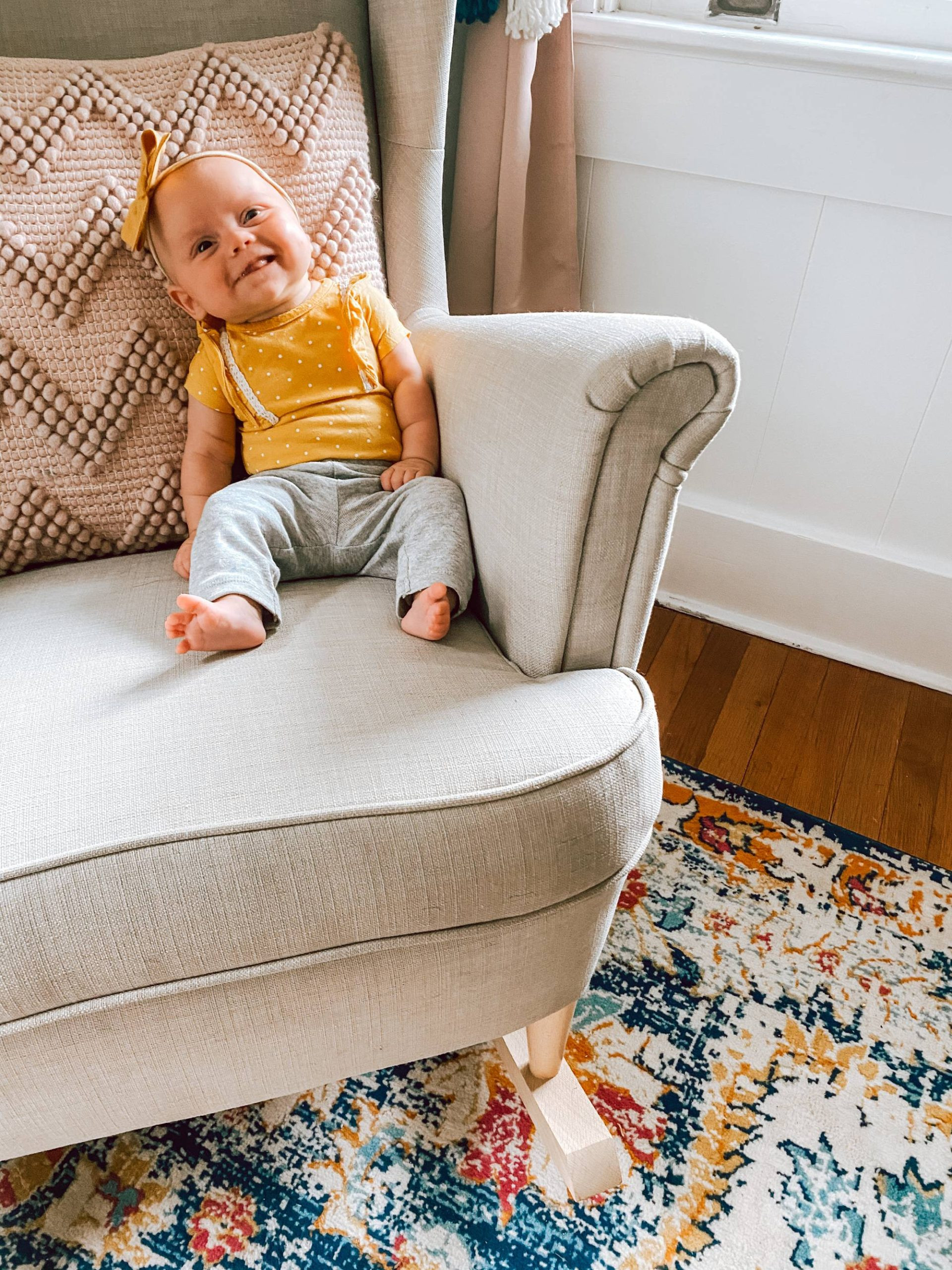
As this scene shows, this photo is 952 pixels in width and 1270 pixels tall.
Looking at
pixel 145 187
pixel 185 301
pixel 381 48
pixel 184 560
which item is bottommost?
pixel 184 560

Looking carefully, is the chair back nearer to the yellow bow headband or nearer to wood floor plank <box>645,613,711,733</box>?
the yellow bow headband

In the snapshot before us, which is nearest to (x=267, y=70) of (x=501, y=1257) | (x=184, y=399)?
(x=184, y=399)

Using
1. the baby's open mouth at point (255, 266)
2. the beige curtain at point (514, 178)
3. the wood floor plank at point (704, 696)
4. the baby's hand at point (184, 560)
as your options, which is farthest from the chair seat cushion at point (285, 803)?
the beige curtain at point (514, 178)

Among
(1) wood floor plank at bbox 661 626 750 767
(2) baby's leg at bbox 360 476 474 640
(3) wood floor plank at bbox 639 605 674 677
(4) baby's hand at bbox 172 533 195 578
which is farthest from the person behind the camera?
(3) wood floor plank at bbox 639 605 674 677

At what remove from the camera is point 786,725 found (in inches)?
53.2

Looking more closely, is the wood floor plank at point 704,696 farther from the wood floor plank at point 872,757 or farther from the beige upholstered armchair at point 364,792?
the beige upholstered armchair at point 364,792

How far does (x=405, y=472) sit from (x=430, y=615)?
0.21 metres

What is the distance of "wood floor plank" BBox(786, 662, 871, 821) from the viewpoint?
1.24 meters

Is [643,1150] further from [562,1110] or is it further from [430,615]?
[430,615]

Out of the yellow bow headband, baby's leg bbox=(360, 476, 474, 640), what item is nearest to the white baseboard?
baby's leg bbox=(360, 476, 474, 640)

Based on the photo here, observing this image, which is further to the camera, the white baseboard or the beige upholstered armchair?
the white baseboard

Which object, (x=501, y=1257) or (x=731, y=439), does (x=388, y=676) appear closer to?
(x=501, y=1257)

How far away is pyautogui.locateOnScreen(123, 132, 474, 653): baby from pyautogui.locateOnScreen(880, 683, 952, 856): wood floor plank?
73 centimetres

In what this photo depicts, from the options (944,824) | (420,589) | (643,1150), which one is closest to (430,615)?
(420,589)
